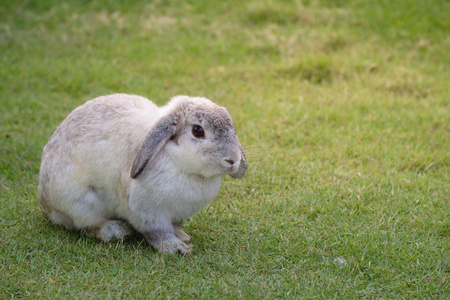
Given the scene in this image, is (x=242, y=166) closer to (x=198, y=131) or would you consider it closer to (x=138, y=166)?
(x=198, y=131)

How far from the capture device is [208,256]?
387 centimetres

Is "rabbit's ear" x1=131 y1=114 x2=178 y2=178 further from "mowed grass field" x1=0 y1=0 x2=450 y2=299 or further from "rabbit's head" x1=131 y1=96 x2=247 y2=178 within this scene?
"mowed grass field" x1=0 y1=0 x2=450 y2=299

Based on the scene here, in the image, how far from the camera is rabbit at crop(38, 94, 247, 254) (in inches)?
143

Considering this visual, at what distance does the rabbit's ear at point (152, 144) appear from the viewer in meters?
3.59

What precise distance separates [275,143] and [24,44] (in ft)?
15.8

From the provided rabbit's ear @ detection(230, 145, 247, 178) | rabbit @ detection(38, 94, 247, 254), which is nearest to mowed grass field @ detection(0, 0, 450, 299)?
rabbit @ detection(38, 94, 247, 254)

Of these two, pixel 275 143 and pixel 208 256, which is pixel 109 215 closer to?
pixel 208 256

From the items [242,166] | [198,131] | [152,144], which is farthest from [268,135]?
[152,144]

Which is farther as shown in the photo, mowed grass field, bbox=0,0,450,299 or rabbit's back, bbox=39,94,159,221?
rabbit's back, bbox=39,94,159,221

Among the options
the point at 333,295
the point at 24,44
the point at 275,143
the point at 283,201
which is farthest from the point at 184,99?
the point at 24,44

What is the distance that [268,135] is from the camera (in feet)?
19.6

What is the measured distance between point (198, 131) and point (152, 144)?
31 centimetres

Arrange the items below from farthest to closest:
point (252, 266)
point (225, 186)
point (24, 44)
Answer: point (24, 44) < point (225, 186) < point (252, 266)

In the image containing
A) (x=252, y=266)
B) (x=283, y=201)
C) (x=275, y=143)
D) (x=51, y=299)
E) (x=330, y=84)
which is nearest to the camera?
(x=51, y=299)
